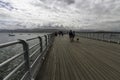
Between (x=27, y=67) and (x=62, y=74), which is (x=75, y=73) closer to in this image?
(x=62, y=74)

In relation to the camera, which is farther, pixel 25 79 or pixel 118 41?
pixel 118 41

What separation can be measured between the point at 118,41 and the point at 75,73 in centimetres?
1136

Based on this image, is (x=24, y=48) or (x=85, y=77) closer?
(x=24, y=48)

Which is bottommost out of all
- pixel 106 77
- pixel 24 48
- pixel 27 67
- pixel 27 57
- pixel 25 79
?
pixel 106 77

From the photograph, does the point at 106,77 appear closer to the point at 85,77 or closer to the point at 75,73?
the point at 85,77

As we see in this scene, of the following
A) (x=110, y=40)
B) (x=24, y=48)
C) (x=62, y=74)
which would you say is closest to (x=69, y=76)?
(x=62, y=74)

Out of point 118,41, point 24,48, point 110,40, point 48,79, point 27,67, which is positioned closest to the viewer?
point 24,48

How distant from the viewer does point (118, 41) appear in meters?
13.0

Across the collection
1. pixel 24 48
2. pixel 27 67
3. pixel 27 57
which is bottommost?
pixel 27 67

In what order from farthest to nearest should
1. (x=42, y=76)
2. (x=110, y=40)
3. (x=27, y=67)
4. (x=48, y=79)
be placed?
(x=110, y=40) → (x=42, y=76) → (x=48, y=79) → (x=27, y=67)

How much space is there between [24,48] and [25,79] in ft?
2.48

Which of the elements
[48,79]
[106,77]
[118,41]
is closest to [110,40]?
[118,41]

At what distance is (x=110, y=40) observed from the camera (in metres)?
14.6

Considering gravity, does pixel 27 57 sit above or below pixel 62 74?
above
